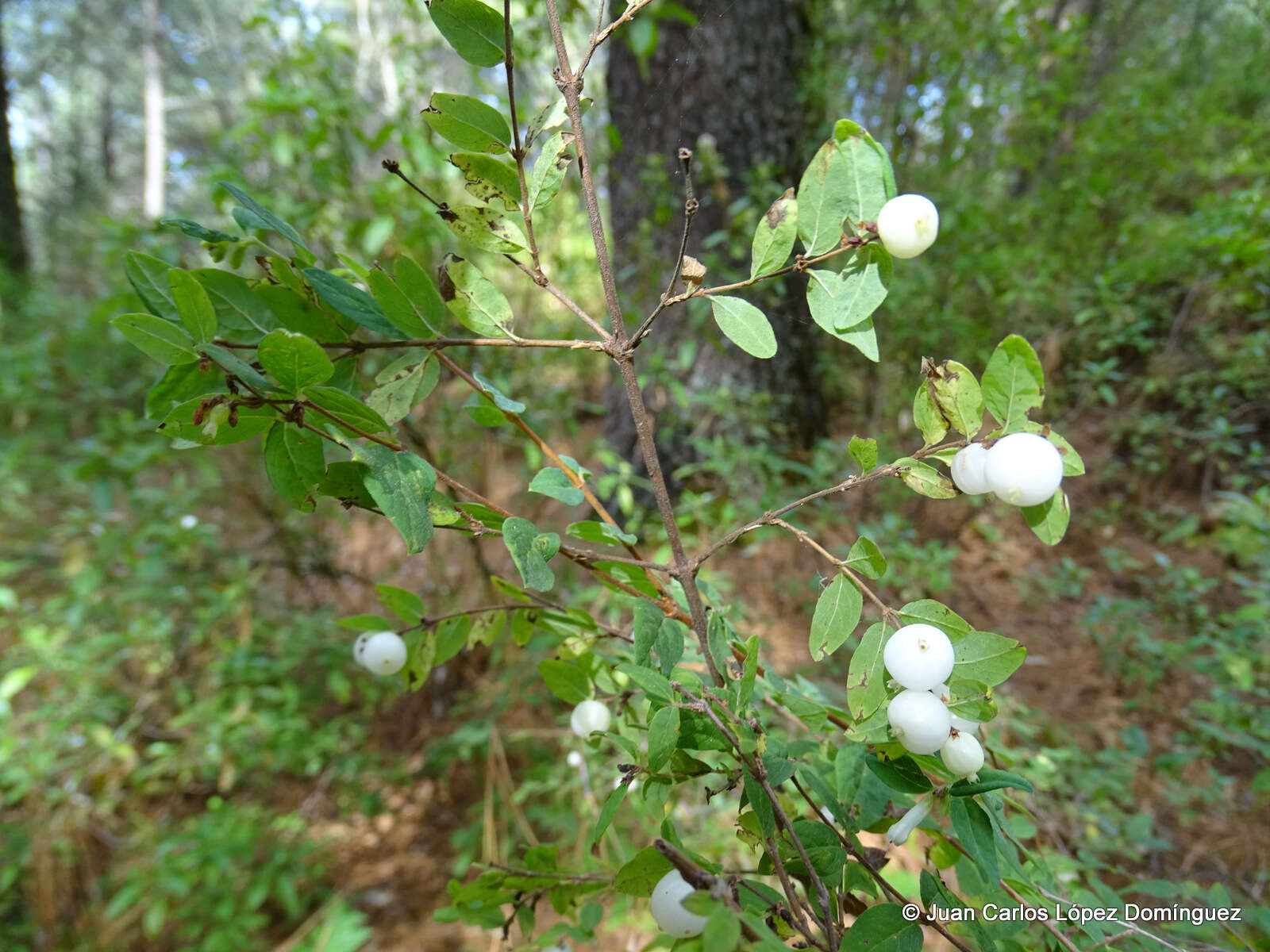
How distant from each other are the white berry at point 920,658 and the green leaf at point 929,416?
10 centimetres

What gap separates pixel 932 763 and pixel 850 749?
72mm

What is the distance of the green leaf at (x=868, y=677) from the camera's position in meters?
0.32

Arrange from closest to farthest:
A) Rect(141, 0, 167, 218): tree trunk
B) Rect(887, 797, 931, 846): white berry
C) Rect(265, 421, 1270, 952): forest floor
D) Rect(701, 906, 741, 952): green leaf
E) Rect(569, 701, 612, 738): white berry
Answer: Rect(701, 906, 741, 952): green leaf, Rect(887, 797, 931, 846): white berry, Rect(569, 701, 612, 738): white berry, Rect(265, 421, 1270, 952): forest floor, Rect(141, 0, 167, 218): tree trunk

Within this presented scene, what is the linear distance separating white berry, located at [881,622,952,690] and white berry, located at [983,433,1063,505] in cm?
8

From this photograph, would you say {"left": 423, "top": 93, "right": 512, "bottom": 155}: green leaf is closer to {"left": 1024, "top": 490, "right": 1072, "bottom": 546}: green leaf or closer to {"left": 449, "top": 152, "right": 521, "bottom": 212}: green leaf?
{"left": 449, "top": 152, "right": 521, "bottom": 212}: green leaf

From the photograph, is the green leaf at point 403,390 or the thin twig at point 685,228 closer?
the thin twig at point 685,228

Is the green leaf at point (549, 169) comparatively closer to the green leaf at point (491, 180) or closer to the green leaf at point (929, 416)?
the green leaf at point (491, 180)

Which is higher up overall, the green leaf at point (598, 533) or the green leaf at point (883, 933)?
the green leaf at point (598, 533)

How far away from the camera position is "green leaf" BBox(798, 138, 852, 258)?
11.7 inches


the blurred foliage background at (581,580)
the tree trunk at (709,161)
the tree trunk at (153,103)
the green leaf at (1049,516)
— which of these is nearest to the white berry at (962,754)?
the green leaf at (1049,516)

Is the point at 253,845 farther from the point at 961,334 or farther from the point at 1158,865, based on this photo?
the point at 961,334

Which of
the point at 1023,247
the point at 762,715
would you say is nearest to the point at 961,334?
the point at 1023,247

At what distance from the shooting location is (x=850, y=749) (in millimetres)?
400

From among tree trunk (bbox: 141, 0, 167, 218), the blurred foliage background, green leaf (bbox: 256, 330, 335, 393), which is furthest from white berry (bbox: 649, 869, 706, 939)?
tree trunk (bbox: 141, 0, 167, 218)
